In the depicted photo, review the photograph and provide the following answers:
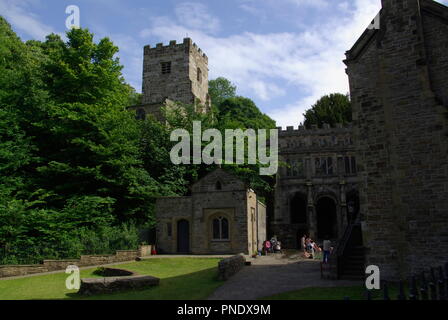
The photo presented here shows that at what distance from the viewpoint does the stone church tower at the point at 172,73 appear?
45188 mm

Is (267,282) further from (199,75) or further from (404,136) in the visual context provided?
(199,75)

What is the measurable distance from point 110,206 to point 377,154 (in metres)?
18.0

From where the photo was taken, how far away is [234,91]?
68.5 m

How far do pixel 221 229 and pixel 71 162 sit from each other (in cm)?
1150

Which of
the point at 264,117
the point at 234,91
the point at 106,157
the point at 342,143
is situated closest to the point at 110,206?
the point at 106,157

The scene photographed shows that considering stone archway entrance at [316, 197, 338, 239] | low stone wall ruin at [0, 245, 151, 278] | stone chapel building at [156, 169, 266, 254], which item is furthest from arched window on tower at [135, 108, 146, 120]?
stone archway entrance at [316, 197, 338, 239]

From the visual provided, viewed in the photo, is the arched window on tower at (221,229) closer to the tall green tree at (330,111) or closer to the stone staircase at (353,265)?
the stone staircase at (353,265)

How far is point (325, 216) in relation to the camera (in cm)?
4409

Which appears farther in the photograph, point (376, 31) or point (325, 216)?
point (325, 216)

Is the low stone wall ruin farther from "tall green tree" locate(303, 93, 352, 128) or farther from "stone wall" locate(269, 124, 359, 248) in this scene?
"tall green tree" locate(303, 93, 352, 128)

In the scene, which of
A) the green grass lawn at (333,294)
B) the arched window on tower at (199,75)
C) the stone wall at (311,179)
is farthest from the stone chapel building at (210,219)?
the arched window on tower at (199,75)

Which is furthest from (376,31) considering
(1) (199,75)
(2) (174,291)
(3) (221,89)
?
(3) (221,89)

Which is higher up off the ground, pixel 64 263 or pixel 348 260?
pixel 348 260

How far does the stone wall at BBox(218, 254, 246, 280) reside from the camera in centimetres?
1534
